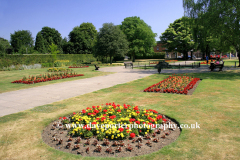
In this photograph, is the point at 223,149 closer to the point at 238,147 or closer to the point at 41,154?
the point at 238,147

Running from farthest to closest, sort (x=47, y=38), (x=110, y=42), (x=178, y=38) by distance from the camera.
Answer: (x=47, y=38) → (x=178, y=38) → (x=110, y=42)

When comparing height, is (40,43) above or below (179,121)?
above

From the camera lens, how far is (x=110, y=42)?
37.0 metres

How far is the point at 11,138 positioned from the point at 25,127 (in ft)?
2.12

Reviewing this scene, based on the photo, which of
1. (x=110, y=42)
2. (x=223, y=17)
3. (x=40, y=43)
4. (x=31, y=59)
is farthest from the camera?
(x=40, y=43)

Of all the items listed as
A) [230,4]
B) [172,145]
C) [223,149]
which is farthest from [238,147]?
[230,4]

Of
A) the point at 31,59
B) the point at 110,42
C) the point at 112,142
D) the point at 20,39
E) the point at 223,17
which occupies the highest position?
the point at 20,39

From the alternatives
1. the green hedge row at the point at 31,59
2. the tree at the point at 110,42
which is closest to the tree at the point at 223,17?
the tree at the point at 110,42

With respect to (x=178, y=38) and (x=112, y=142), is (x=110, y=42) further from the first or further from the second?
(x=112, y=142)

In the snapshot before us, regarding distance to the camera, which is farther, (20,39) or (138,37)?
(20,39)

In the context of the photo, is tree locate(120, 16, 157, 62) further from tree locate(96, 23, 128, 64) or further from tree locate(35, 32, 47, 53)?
tree locate(35, 32, 47, 53)

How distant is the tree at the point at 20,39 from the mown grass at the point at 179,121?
75.6 meters

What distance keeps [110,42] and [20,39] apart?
56161 mm

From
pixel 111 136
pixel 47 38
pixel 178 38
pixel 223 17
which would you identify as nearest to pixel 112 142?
pixel 111 136
